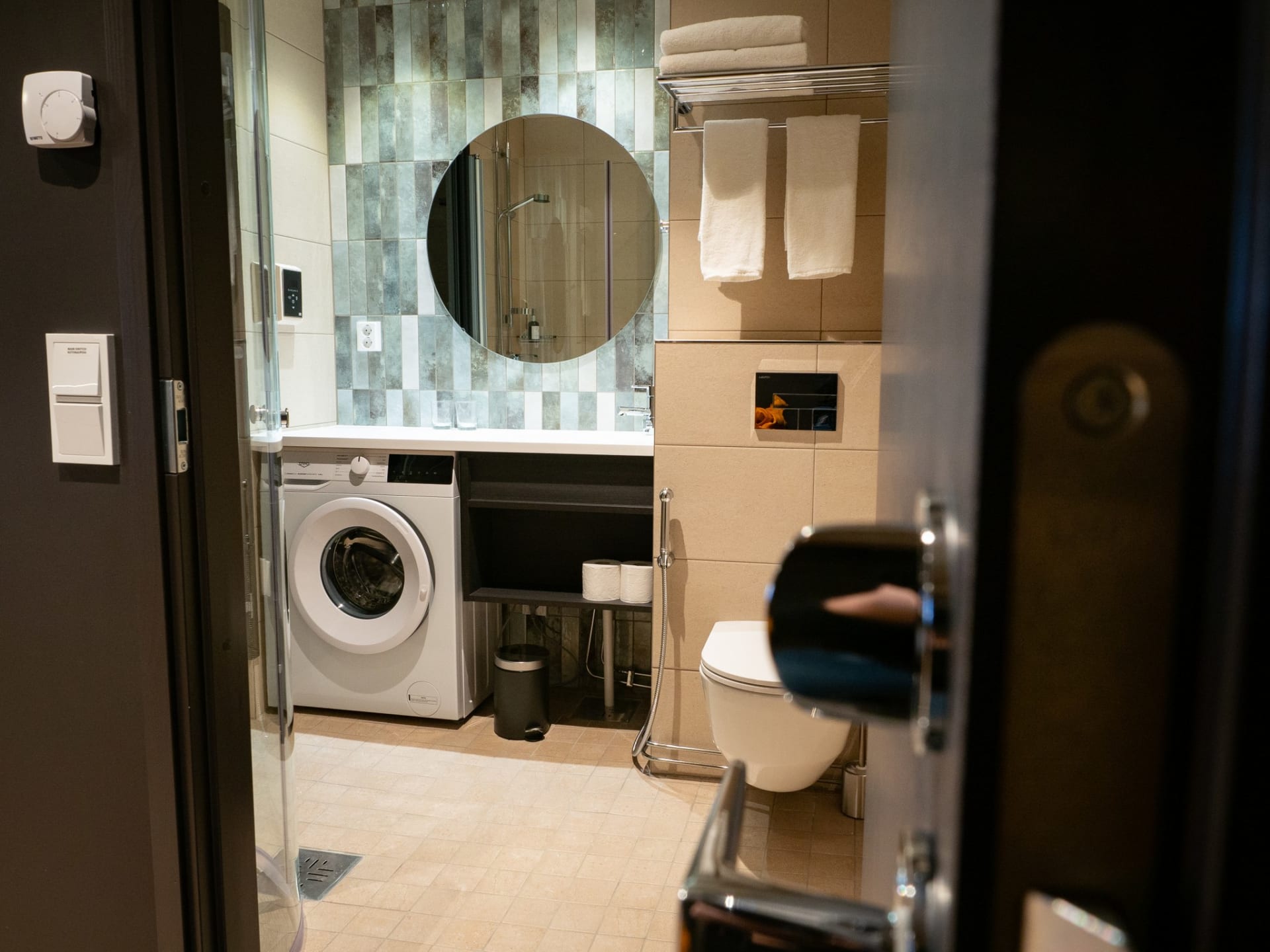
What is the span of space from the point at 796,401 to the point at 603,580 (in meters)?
0.83

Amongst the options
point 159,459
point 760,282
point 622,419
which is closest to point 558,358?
point 622,419

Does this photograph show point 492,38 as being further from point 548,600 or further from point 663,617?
point 663,617

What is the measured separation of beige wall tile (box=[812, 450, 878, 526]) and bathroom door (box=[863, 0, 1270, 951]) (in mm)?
2530

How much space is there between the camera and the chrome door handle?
0.68ft

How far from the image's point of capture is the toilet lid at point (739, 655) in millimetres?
2293

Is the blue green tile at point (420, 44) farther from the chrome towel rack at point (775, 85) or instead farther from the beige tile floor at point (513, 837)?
the beige tile floor at point (513, 837)

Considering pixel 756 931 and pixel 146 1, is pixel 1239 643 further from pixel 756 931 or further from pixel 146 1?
pixel 146 1

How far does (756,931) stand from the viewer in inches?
9.1

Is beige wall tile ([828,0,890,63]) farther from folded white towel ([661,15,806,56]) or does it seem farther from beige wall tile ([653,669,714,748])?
beige wall tile ([653,669,714,748])

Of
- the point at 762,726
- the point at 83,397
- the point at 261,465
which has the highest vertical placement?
the point at 83,397

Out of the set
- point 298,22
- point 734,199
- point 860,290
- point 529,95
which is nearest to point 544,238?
point 529,95

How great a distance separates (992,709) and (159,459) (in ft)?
4.37

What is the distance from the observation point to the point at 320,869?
2.27 m

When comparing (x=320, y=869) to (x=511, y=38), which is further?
(x=511, y=38)
